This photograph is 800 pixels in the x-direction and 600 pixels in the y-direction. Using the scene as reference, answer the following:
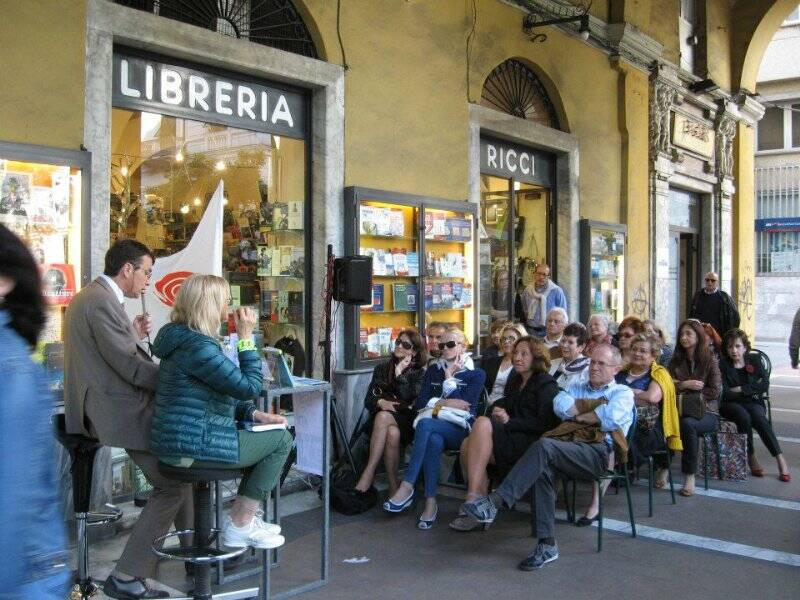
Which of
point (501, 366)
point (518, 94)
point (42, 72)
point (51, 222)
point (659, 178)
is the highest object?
point (518, 94)

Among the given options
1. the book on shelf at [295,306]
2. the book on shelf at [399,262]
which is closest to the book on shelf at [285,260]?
the book on shelf at [295,306]

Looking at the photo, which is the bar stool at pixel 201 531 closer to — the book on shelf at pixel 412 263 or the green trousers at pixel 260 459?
the green trousers at pixel 260 459

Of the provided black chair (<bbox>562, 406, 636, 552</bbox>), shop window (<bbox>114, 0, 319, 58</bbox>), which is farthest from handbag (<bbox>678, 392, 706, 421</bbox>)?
shop window (<bbox>114, 0, 319, 58</bbox>)

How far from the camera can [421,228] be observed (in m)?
Result: 8.27

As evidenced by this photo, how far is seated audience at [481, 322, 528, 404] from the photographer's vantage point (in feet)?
20.9

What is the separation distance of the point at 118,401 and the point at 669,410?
13.4 feet

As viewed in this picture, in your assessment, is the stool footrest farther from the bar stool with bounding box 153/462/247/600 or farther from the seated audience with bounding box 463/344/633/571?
the seated audience with bounding box 463/344/633/571

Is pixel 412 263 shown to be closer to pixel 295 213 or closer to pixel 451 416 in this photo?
pixel 295 213

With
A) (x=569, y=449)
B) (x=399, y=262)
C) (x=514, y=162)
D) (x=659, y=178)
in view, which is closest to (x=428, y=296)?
(x=399, y=262)

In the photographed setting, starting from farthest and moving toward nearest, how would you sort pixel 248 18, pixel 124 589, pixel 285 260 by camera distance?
pixel 285 260, pixel 248 18, pixel 124 589

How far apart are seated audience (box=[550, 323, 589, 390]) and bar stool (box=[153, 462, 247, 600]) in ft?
A: 9.79

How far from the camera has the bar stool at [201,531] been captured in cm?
363

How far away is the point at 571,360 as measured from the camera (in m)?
6.70

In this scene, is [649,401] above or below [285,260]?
below
